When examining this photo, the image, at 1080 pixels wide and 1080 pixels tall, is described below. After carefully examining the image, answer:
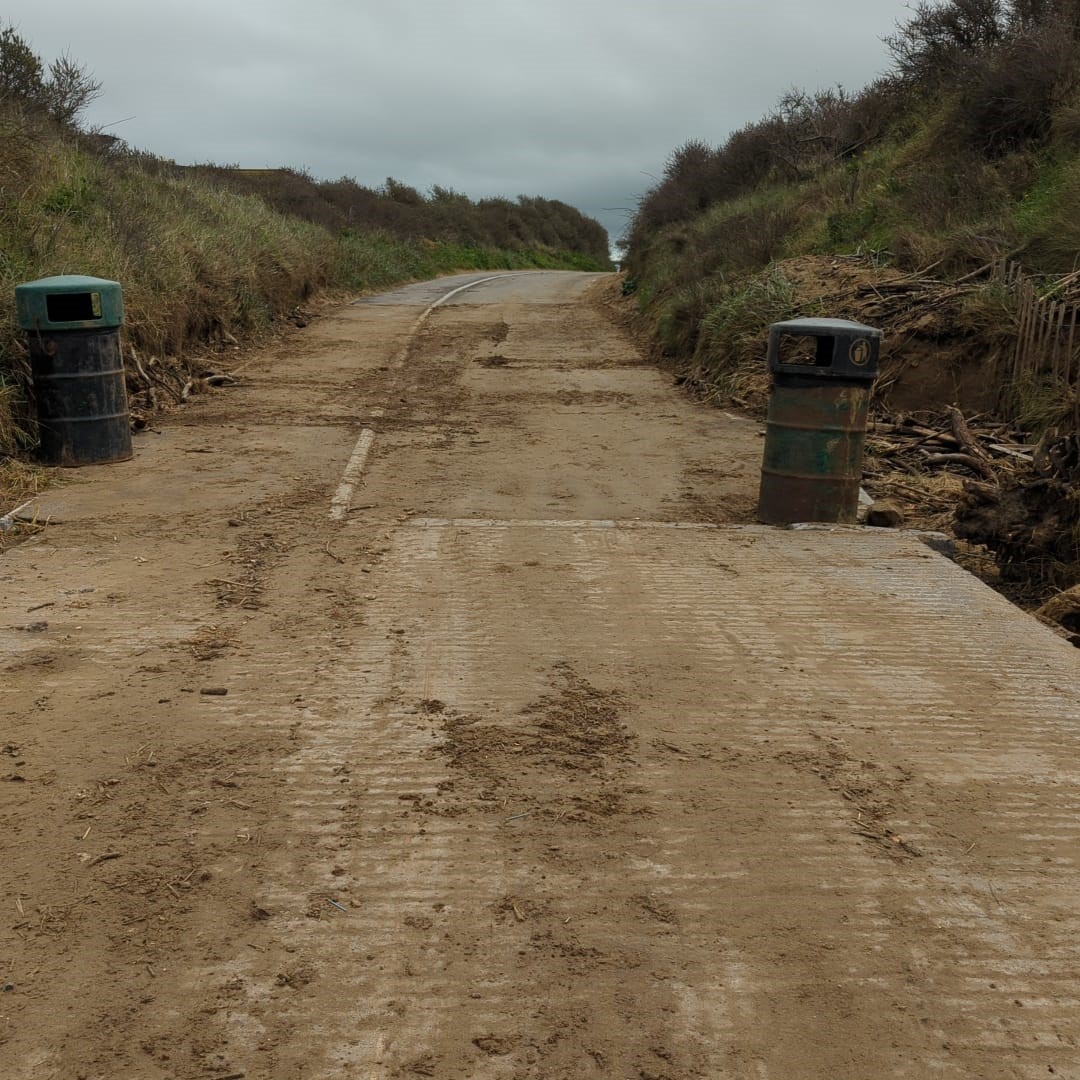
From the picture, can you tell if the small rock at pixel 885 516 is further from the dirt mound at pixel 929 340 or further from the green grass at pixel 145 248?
the green grass at pixel 145 248

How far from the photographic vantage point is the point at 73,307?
359 inches

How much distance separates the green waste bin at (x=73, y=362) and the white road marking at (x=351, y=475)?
2.00 meters

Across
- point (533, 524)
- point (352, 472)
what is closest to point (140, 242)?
point (352, 472)

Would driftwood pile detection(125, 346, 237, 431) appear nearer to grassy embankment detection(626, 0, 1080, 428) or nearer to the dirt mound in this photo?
grassy embankment detection(626, 0, 1080, 428)

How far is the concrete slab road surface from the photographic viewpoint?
9.15 feet

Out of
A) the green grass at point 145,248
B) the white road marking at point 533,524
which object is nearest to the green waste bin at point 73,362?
the green grass at point 145,248

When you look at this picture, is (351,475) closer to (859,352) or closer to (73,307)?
(73,307)

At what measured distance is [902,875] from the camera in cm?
347

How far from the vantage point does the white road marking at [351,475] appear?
7852 millimetres

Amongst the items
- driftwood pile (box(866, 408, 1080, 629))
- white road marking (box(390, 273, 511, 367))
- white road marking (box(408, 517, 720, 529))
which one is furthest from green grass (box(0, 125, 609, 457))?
driftwood pile (box(866, 408, 1080, 629))

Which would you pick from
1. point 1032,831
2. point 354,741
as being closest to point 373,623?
point 354,741

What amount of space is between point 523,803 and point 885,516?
190 inches

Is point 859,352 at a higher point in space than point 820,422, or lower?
higher

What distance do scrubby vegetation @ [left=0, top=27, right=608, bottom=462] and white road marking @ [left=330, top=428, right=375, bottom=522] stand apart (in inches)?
103
